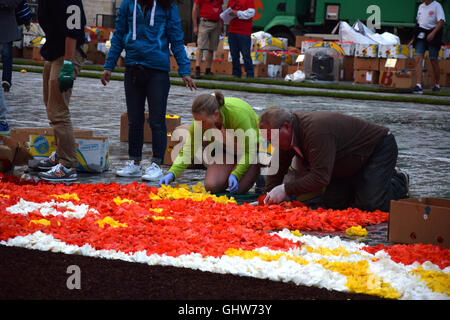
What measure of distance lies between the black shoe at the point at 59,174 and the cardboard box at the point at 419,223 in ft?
9.03

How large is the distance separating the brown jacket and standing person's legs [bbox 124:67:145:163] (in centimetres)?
144

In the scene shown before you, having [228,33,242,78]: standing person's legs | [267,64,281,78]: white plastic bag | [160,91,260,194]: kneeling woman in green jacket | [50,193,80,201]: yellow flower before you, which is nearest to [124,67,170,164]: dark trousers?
[160,91,260,194]: kneeling woman in green jacket

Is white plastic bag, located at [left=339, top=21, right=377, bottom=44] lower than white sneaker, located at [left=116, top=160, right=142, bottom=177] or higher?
higher

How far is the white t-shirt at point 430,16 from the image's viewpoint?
14.8 m

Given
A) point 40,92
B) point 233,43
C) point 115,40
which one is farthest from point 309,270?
point 233,43

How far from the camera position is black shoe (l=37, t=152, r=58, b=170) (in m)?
6.16

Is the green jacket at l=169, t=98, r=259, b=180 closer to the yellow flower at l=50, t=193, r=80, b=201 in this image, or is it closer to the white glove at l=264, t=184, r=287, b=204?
Answer: the white glove at l=264, t=184, r=287, b=204

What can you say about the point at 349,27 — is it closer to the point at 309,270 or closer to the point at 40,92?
the point at 40,92

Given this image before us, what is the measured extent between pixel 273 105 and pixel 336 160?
6148 mm

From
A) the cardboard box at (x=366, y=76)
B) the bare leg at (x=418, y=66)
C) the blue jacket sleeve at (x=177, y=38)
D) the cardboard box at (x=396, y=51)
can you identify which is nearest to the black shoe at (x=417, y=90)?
the bare leg at (x=418, y=66)

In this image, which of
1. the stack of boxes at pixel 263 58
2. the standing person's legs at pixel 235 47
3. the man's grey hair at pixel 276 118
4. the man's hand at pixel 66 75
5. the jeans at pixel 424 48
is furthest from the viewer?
the stack of boxes at pixel 263 58

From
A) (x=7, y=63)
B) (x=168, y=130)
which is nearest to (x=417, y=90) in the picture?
(x=7, y=63)

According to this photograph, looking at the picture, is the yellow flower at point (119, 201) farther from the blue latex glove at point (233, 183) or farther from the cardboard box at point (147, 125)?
the cardboard box at point (147, 125)

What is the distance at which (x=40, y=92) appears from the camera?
1213 centimetres
